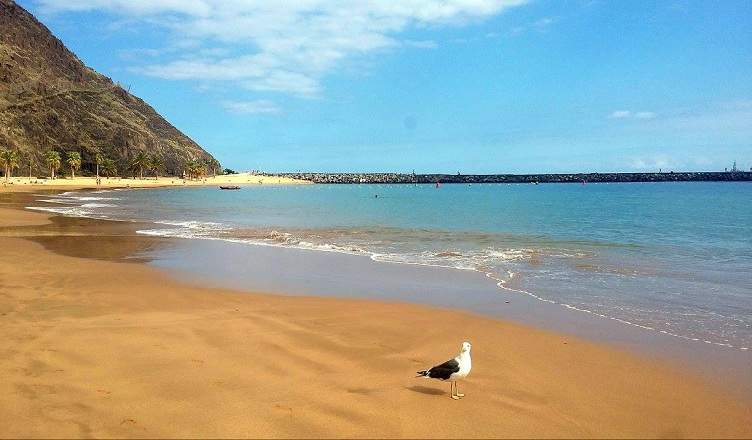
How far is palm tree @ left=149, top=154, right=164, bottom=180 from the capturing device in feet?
493

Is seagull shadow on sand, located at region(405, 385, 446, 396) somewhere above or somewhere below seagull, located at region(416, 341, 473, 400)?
below

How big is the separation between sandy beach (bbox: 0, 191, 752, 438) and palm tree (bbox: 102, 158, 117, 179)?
134056 millimetres

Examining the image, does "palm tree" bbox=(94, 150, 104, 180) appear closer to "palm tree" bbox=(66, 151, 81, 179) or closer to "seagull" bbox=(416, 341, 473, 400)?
"palm tree" bbox=(66, 151, 81, 179)

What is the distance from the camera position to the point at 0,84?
12181 cm

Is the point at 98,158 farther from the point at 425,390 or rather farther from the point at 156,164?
the point at 425,390

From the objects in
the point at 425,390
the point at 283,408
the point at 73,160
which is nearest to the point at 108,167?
the point at 73,160

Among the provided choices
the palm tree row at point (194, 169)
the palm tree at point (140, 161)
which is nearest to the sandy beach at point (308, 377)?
the palm tree at point (140, 161)

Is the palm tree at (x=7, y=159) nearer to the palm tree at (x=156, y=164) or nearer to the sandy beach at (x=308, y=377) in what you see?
the palm tree at (x=156, y=164)

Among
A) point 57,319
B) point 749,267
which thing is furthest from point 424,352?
point 749,267

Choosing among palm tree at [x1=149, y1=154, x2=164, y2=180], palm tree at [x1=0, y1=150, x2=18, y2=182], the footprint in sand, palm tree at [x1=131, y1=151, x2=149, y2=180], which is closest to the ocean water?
the footprint in sand

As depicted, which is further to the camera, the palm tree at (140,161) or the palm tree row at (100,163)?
the palm tree at (140,161)

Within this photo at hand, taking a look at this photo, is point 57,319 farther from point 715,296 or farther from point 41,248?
point 715,296

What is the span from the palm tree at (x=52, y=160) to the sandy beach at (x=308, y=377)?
11213 cm

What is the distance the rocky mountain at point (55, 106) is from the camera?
116 meters
